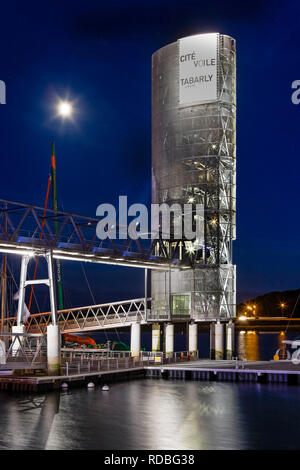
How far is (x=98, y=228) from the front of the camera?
68.4m

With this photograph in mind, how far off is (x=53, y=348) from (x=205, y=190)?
126ft

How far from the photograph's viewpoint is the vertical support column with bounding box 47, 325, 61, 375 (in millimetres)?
56469

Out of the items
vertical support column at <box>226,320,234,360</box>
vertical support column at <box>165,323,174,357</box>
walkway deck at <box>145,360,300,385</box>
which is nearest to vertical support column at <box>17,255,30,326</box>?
walkway deck at <box>145,360,300,385</box>

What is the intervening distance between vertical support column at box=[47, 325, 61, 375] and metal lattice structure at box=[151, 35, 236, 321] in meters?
29.1

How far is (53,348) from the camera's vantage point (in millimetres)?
56438

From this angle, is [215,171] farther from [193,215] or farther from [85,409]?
[85,409]

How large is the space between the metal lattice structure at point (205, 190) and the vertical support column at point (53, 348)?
29083 mm

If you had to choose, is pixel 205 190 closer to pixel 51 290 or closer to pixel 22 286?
pixel 22 286

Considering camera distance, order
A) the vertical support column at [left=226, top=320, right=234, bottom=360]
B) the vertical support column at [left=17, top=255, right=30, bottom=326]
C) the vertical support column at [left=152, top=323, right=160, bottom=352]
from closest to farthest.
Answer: the vertical support column at [left=17, top=255, right=30, bottom=326], the vertical support column at [left=226, top=320, right=234, bottom=360], the vertical support column at [left=152, top=323, right=160, bottom=352]

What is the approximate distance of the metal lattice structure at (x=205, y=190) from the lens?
86.0 metres

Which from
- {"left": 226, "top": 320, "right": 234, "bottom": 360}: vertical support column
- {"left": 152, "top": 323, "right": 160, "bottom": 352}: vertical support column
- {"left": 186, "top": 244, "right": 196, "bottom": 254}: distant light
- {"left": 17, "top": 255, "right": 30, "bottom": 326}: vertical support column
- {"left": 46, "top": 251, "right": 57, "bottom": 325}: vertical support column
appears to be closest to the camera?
{"left": 46, "top": 251, "right": 57, "bottom": 325}: vertical support column

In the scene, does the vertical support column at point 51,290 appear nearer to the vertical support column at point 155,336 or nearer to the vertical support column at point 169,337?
the vertical support column at point 169,337

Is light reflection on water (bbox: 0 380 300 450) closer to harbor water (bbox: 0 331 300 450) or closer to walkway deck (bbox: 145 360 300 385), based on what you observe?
harbor water (bbox: 0 331 300 450)

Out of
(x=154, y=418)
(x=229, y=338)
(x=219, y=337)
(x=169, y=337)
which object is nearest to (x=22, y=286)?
(x=154, y=418)
